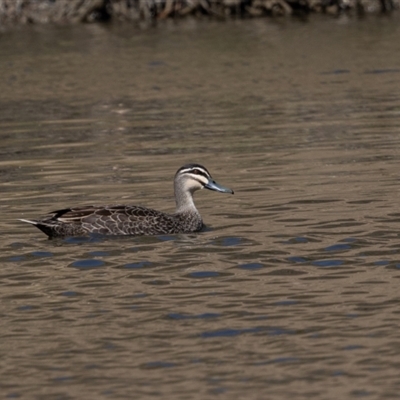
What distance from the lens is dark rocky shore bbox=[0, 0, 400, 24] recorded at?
3806 cm

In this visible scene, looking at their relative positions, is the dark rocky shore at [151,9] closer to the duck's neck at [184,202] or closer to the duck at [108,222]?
the duck's neck at [184,202]

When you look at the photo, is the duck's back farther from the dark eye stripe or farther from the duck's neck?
the dark eye stripe

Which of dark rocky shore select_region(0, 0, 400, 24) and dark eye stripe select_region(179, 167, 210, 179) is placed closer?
dark eye stripe select_region(179, 167, 210, 179)

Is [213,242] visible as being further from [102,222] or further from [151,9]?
[151,9]

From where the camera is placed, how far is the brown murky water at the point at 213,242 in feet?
27.7

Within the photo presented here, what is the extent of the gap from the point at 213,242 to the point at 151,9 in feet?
88.6

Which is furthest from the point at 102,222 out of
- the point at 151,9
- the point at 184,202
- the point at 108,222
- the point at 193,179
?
the point at 151,9

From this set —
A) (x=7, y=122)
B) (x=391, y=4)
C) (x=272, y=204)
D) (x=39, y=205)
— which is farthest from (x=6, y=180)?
(x=391, y=4)

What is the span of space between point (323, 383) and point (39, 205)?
6738 mm

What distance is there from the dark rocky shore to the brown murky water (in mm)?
10779

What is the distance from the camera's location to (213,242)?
1212 centimetres

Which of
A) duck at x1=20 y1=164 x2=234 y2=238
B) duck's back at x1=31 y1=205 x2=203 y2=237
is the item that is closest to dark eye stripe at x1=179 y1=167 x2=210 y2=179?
duck at x1=20 y1=164 x2=234 y2=238

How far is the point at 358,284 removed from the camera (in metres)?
10.2

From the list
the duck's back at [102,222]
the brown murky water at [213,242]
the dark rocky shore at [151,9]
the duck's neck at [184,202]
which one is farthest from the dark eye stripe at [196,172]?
the dark rocky shore at [151,9]
